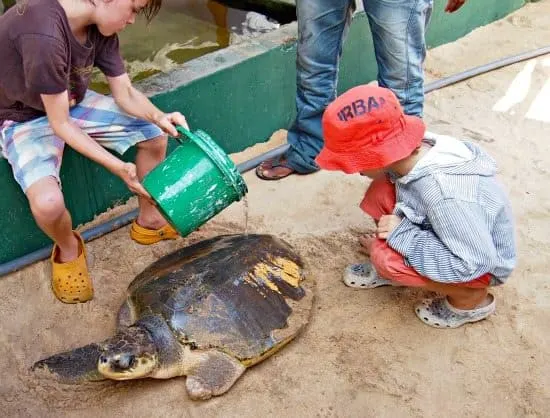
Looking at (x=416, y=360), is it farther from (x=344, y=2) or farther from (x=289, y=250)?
(x=344, y=2)

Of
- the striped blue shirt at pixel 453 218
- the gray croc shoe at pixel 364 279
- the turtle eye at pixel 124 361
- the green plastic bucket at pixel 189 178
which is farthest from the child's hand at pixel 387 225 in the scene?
the turtle eye at pixel 124 361

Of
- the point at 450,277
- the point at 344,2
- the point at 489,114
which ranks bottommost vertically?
the point at 489,114

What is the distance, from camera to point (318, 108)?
110 inches

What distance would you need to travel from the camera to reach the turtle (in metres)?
1.91

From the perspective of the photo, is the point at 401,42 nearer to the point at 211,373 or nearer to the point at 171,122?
A: the point at 171,122

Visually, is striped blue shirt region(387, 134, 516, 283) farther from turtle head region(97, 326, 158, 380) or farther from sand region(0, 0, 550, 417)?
turtle head region(97, 326, 158, 380)

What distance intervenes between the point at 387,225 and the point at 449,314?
1.34 feet

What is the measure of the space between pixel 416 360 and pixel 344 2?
1391mm

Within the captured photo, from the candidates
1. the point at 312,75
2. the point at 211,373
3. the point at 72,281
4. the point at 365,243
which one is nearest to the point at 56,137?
the point at 72,281

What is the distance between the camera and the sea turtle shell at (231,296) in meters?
1.99

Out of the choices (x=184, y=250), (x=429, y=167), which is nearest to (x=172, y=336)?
(x=184, y=250)

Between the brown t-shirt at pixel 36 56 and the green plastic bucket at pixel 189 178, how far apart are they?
40cm

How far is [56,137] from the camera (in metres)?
Result: 2.22

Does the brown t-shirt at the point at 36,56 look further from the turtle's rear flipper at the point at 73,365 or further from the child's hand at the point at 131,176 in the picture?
the turtle's rear flipper at the point at 73,365
